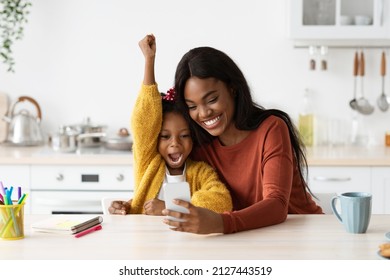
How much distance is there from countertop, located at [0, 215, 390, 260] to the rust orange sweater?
2.4 inches

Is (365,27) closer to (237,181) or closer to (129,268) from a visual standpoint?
(237,181)

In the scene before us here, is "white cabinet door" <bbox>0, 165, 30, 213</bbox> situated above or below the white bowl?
below

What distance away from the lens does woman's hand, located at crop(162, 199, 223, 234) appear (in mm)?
1804

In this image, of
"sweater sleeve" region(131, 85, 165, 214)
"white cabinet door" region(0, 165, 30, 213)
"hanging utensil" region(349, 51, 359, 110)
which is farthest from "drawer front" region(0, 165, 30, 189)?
"hanging utensil" region(349, 51, 359, 110)

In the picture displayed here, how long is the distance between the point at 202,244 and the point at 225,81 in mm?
654

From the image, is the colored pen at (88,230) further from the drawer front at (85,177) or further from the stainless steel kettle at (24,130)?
the stainless steel kettle at (24,130)

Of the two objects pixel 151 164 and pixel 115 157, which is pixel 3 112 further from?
pixel 151 164

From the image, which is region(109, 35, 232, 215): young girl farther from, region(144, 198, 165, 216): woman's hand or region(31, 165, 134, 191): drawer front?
region(31, 165, 134, 191): drawer front

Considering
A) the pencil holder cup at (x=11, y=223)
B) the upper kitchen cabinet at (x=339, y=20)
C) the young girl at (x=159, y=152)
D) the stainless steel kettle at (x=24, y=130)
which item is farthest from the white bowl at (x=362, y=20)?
the pencil holder cup at (x=11, y=223)

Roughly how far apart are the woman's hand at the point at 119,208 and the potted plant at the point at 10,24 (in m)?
1.98

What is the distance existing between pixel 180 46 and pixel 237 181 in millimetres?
1911

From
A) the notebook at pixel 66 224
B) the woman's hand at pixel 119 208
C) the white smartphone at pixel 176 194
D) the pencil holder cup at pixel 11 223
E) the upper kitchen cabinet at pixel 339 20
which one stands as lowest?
the woman's hand at pixel 119 208

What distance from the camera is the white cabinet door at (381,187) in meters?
3.51

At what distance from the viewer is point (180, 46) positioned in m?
4.08
